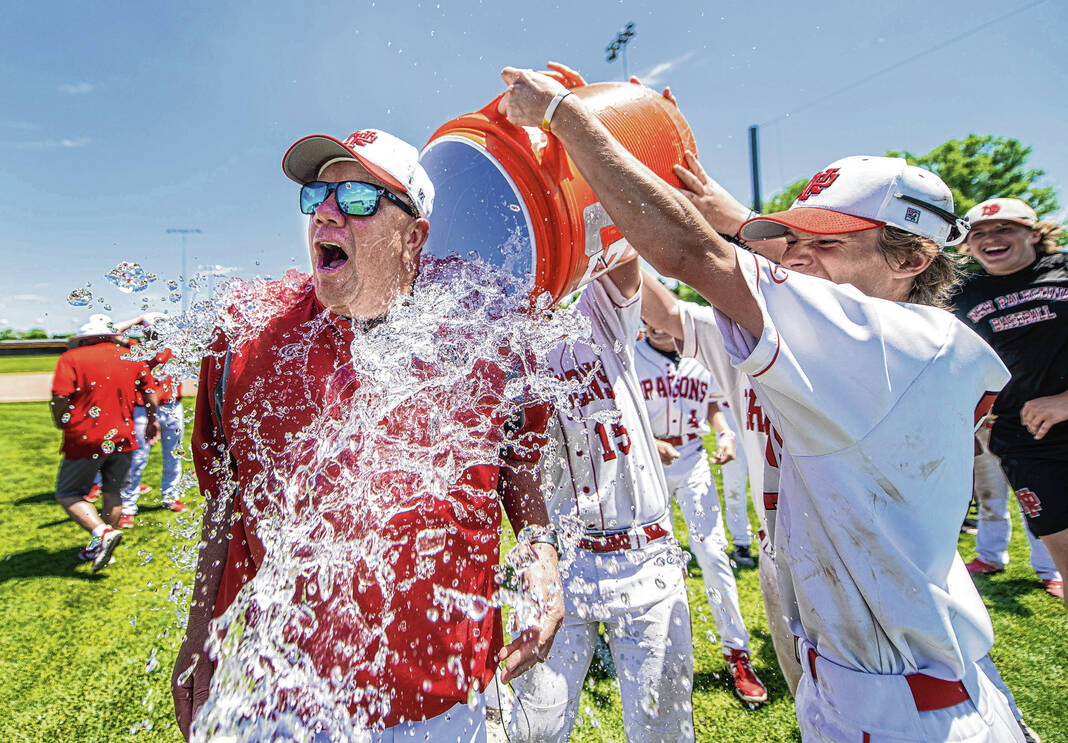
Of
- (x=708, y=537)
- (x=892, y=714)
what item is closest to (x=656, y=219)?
(x=892, y=714)

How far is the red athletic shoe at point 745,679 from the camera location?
341 cm

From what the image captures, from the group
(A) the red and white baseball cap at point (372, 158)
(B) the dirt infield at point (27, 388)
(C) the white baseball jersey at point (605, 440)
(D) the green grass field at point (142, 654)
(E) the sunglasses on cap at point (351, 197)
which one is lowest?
(D) the green grass field at point (142, 654)

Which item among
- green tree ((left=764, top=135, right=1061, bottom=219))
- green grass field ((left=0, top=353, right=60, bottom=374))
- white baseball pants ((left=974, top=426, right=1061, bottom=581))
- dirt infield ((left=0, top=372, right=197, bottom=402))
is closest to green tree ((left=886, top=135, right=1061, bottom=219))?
green tree ((left=764, top=135, right=1061, bottom=219))

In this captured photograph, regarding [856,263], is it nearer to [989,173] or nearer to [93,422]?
[93,422]

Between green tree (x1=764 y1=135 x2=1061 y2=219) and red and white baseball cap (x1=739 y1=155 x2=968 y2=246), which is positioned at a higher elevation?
green tree (x1=764 y1=135 x2=1061 y2=219)

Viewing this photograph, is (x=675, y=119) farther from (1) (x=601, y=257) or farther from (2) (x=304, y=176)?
(2) (x=304, y=176)

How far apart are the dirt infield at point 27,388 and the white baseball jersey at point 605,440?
924 inches

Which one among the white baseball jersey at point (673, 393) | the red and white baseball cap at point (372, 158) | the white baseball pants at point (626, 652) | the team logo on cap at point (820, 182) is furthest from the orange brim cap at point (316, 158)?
the white baseball jersey at point (673, 393)

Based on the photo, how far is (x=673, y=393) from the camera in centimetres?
461

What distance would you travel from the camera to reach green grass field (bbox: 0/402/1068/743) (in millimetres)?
3307

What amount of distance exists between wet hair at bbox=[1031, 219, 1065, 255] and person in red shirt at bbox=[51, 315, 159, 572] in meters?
7.55

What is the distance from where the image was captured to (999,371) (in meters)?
1.35

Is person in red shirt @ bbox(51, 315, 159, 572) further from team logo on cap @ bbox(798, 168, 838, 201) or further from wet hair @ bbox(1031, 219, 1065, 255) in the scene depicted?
wet hair @ bbox(1031, 219, 1065, 255)

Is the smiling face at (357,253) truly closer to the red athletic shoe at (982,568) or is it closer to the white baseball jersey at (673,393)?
the white baseball jersey at (673,393)
